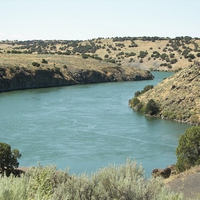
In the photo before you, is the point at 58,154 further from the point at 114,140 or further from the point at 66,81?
the point at 66,81

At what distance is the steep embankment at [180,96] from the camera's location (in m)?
44.3

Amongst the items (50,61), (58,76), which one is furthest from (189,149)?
(50,61)

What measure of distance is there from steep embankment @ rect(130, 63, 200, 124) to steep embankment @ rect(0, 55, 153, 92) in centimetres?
2887

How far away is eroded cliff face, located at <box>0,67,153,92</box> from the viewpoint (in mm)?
75188

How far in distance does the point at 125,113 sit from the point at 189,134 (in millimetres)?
24457

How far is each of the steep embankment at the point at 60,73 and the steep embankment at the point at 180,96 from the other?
2887cm

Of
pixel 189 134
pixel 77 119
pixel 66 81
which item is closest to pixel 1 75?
pixel 66 81

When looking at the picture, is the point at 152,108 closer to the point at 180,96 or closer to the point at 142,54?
the point at 180,96

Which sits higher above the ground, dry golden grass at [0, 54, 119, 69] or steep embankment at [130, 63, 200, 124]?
dry golden grass at [0, 54, 119, 69]

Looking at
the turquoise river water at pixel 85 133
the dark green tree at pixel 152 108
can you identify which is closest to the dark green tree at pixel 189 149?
the turquoise river water at pixel 85 133

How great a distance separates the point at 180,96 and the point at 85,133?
1539cm

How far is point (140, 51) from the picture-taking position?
12381 centimetres

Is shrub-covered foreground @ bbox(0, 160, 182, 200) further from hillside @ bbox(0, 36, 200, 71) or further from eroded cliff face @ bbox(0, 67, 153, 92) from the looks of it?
hillside @ bbox(0, 36, 200, 71)

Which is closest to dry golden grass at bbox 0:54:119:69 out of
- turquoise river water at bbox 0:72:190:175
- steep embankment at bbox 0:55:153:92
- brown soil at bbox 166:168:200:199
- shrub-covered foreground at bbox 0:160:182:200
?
steep embankment at bbox 0:55:153:92
